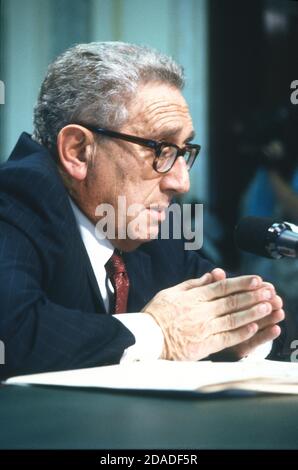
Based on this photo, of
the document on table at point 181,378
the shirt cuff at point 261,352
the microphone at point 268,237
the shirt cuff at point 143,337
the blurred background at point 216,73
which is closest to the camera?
the document on table at point 181,378

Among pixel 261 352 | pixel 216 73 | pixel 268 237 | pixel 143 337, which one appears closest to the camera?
pixel 268 237

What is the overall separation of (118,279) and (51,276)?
0.18 m

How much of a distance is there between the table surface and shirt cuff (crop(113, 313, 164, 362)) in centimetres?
31

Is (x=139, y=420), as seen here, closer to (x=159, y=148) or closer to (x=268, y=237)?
(x=268, y=237)

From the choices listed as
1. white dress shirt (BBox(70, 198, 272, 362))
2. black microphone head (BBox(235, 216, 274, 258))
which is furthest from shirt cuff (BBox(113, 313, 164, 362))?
black microphone head (BBox(235, 216, 274, 258))

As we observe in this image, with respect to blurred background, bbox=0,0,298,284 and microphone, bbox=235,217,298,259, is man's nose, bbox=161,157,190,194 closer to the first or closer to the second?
microphone, bbox=235,217,298,259

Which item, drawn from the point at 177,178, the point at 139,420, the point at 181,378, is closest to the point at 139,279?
the point at 177,178

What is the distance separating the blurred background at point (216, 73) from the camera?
3.27m

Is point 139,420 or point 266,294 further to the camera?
point 266,294

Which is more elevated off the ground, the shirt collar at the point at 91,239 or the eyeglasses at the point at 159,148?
the eyeglasses at the point at 159,148

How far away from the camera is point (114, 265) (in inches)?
69.8

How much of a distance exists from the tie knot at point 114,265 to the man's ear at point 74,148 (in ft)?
0.56

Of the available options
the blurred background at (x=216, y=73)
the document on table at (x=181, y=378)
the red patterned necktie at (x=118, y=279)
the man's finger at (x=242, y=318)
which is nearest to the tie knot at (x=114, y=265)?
the red patterned necktie at (x=118, y=279)

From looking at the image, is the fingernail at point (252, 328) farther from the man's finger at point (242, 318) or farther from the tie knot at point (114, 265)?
the tie knot at point (114, 265)
